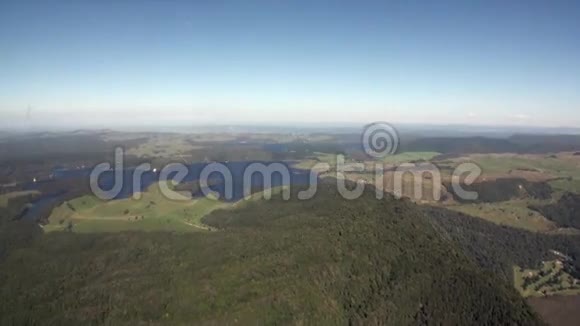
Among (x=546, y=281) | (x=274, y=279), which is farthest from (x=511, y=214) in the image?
(x=274, y=279)

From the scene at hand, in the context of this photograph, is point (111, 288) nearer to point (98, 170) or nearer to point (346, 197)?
point (346, 197)

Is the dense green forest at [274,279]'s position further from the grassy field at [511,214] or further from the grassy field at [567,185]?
the grassy field at [567,185]

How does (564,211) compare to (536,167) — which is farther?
(536,167)

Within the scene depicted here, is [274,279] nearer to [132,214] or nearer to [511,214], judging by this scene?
[132,214]

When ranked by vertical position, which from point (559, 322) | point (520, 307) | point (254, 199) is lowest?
point (559, 322)

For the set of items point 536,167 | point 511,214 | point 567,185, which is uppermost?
point 536,167

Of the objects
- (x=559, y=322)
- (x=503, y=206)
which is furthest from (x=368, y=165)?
(x=559, y=322)

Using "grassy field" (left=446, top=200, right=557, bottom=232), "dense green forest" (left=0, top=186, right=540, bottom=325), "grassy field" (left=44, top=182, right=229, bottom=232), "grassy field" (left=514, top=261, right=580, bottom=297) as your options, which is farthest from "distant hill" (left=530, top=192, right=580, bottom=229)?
"grassy field" (left=44, top=182, right=229, bottom=232)
